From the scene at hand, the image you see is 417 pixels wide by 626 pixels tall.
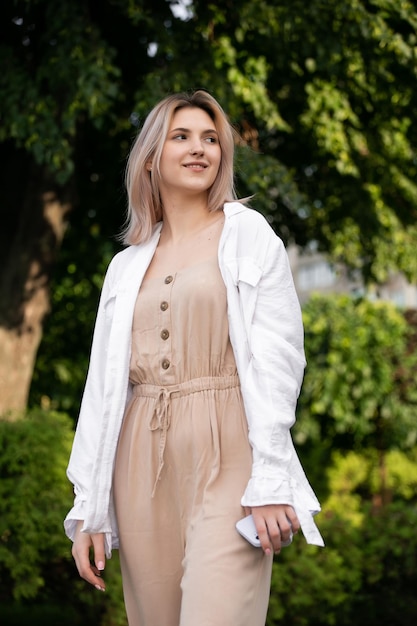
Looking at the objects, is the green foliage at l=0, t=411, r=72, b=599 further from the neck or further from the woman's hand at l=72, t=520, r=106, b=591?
the neck

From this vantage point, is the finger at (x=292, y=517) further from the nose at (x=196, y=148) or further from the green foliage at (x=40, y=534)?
the green foliage at (x=40, y=534)

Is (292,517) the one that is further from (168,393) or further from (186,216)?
(186,216)

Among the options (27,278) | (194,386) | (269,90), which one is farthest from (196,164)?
(269,90)

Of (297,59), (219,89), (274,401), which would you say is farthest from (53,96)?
(274,401)

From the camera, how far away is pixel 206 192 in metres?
3.09

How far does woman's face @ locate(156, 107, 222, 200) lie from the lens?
2986 mm

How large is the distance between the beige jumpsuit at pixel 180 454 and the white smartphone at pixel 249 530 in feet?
0.07

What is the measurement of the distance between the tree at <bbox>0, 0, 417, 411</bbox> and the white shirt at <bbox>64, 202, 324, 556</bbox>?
3705 mm

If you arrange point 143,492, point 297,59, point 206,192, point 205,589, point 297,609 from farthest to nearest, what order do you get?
1. point 297,59
2. point 297,609
3. point 206,192
4. point 143,492
5. point 205,589

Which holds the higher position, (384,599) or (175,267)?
(175,267)

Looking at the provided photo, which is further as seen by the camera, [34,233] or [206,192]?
[34,233]

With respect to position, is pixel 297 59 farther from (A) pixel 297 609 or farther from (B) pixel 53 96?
(A) pixel 297 609

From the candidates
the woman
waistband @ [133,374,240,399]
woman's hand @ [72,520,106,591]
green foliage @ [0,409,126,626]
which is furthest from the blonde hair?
green foliage @ [0,409,126,626]

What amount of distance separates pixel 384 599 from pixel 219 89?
4065 mm
